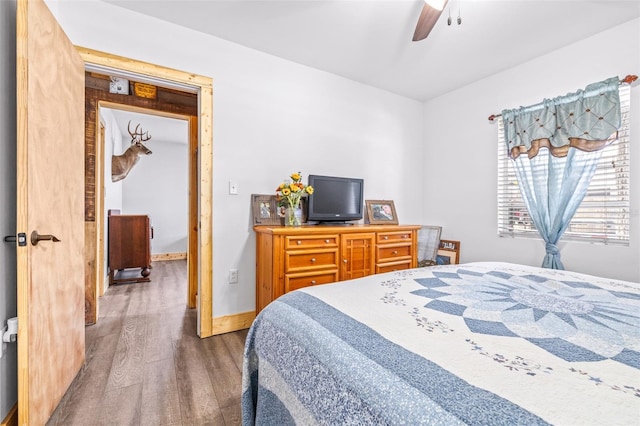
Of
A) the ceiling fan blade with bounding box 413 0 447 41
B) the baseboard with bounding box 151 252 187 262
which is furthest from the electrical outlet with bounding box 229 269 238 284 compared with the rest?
the baseboard with bounding box 151 252 187 262

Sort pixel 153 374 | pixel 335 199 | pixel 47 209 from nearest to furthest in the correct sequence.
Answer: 1. pixel 47 209
2. pixel 153 374
3. pixel 335 199

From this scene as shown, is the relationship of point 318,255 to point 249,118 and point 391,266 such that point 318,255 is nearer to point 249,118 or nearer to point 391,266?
point 391,266

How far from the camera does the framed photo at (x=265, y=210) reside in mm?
2689

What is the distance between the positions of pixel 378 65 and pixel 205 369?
304cm

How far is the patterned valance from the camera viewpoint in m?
2.23

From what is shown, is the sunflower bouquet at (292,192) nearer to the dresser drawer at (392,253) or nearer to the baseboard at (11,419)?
the dresser drawer at (392,253)

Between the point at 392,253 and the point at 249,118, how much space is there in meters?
1.88

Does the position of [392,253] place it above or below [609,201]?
below

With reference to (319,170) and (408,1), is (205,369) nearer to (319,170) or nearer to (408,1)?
(319,170)

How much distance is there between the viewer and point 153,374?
189cm

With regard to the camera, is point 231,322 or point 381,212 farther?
point 381,212

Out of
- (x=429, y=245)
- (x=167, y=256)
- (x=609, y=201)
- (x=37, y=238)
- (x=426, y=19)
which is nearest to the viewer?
(x=37, y=238)

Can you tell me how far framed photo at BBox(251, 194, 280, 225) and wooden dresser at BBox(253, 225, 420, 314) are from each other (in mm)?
111

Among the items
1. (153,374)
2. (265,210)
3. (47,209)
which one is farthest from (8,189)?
(265,210)
